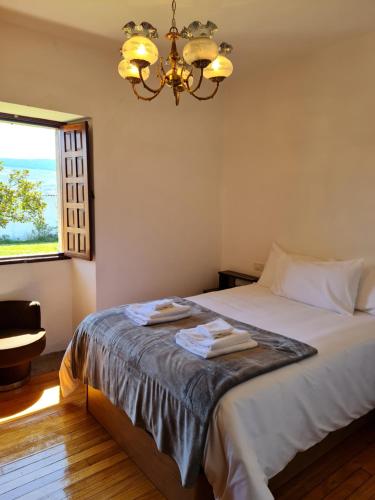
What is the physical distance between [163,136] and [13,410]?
267cm

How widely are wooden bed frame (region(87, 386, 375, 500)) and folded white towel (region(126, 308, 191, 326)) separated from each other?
52 centimetres

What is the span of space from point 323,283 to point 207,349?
1381mm

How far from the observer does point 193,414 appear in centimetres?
145

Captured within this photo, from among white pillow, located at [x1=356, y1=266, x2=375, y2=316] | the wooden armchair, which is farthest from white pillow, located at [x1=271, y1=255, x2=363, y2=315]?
the wooden armchair

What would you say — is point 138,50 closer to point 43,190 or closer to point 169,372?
point 169,372

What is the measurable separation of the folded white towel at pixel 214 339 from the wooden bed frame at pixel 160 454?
53cm

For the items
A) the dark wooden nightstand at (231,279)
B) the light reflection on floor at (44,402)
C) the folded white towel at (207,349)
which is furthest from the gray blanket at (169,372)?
the dark wooden nightstand at (231,279)

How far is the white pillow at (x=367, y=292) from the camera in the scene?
2.51m

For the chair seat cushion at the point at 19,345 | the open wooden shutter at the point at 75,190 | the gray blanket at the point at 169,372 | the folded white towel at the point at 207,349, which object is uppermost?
the open wooden shutter at the point at 75,190

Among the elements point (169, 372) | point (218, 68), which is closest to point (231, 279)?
point (169, 372)

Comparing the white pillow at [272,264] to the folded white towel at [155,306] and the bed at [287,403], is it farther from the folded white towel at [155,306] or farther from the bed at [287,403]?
the folded white towel at [155,306]

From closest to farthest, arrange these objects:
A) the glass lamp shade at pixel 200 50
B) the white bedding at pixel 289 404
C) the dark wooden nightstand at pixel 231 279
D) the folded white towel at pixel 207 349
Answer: the white bedding at pixel 289 404, the glass lamp shade at pixel 200 50, the folded white towel at pixel 207 349, the dark wooden nightstand at pixel 231 279

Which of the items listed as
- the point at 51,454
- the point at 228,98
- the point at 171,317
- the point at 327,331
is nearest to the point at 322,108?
the point at 228,98

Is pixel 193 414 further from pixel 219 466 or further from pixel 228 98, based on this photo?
pixel 228 98
